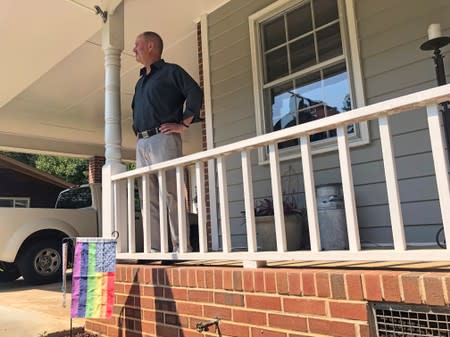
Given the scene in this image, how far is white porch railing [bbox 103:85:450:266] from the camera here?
1.68 meters

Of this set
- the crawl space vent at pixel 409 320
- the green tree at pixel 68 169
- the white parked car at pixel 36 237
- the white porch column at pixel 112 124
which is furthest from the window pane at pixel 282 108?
the green tree at pixel 68 169

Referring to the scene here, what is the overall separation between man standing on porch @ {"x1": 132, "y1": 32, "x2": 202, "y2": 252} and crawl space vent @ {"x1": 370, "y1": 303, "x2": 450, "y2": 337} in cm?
151

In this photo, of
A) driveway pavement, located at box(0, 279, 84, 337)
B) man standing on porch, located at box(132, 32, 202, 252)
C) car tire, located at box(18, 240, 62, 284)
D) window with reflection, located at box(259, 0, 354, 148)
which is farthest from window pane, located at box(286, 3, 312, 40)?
car tire, located at box(18, 240, 62, 284)

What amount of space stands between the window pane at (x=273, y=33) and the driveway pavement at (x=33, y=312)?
3.05m

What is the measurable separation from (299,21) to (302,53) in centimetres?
31

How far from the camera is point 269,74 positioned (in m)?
4.10

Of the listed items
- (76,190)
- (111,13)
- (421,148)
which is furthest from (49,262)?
(421,148)

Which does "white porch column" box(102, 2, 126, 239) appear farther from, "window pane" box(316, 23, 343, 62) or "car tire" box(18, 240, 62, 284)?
"car tire" box(18, 240, 62, 284)

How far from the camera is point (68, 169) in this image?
68.8 feet

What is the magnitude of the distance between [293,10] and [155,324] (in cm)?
295

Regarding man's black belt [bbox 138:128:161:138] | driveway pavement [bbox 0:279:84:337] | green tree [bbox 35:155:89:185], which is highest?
green tree [bbox 35:155:89:185]

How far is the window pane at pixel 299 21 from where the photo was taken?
3828mm

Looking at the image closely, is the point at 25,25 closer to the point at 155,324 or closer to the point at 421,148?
the point at 155,324

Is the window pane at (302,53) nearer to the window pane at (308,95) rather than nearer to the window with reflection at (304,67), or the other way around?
the window with reflection at (304,67)
